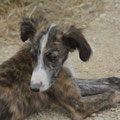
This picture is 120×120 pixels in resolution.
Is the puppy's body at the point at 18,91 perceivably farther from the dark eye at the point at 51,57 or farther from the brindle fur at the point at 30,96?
the dark eye at the point at 51,57

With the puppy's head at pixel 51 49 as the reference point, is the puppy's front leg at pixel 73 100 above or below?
below

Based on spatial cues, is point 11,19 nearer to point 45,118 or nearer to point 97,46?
point 97,46

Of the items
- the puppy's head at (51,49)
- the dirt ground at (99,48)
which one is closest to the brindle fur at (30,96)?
the dirt ground at (99,48)

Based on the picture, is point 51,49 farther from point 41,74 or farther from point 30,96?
point 30,96

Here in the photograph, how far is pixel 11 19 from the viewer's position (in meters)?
8.09

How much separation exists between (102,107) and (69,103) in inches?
19.6

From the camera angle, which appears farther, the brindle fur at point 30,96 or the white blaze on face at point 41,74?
the brindle fur at point 30,96

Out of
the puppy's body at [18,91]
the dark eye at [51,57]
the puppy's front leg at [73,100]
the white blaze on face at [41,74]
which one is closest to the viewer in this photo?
the white blaze on face at [41,74]

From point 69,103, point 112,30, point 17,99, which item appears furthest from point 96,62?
point 17,99

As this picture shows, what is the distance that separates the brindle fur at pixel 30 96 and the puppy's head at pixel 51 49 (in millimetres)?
244

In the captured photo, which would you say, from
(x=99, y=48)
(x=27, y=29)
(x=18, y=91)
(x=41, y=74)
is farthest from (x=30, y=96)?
(x=99, y=48)

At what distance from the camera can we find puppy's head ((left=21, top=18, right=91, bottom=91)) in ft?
14.5

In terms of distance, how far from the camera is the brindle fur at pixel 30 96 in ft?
15.2

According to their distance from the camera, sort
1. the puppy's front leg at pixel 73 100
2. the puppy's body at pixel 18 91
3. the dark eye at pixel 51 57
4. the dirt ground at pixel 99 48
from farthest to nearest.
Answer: the dirt ground at pixel 99 48 → the puppy's front leg at pixel 73 100 → the puppy's body at pixel 18 91 → the dark eye at pixel 51 57
